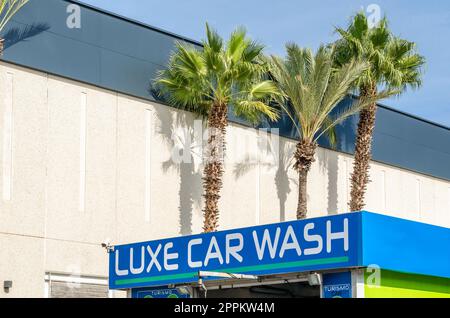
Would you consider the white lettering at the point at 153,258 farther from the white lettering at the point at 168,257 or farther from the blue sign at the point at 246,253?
the white lettering at the point at 168,257

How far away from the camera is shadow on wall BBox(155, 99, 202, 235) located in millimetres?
25984

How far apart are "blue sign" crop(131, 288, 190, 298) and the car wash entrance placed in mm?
18

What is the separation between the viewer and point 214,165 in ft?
84.6

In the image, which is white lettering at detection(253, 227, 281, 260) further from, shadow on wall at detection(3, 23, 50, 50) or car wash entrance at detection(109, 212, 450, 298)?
shadow on wall at detection(3, 23, 50, 50)

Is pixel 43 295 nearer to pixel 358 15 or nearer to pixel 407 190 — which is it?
pixel 358 15

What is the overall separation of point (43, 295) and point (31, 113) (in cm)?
447

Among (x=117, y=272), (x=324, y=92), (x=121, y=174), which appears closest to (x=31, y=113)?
(x=121, y=174)

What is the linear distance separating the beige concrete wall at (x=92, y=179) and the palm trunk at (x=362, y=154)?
2.86m

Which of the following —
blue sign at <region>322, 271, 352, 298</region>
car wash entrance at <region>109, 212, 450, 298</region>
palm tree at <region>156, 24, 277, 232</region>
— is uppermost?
palm tree at <region>156, 24, 277, 232</region>

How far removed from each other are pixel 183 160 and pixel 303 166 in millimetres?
4386

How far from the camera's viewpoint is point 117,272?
1633 cm
